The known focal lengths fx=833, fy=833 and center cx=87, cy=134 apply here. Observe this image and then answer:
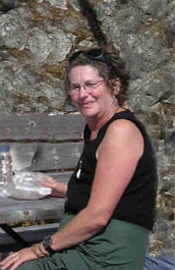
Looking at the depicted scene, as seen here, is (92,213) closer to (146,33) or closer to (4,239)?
(4,239)

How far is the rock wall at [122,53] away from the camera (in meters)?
5.85

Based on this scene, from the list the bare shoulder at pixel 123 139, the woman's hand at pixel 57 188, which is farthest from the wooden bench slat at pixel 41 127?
the bare shoulder at pixel 123 139

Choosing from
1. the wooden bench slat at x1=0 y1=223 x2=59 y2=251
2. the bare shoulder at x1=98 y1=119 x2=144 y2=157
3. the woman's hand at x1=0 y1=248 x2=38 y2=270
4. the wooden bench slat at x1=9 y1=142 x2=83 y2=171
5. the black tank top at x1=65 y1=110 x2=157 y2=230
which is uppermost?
the bare shoulder at x1=98 y1=119 x2=144 y2=157

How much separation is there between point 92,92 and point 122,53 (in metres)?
2.84

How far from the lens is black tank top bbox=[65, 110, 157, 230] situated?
3186mm

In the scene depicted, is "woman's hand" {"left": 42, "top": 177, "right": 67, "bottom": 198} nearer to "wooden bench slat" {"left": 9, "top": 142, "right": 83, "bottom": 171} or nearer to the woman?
the woman

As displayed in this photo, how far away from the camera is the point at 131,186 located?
318cm

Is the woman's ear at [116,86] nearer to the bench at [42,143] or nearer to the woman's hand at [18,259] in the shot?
the woman's hand at [18,259]

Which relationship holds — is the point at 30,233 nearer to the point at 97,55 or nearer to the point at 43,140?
the point at 43,140

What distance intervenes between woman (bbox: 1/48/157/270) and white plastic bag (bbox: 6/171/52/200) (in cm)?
60

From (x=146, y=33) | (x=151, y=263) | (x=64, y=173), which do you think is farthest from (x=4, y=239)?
(x=146, y=33)

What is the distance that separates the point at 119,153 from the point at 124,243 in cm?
37

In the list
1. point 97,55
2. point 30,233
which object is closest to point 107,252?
point 97,55

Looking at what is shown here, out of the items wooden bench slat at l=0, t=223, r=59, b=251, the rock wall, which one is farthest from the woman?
the rock wall
